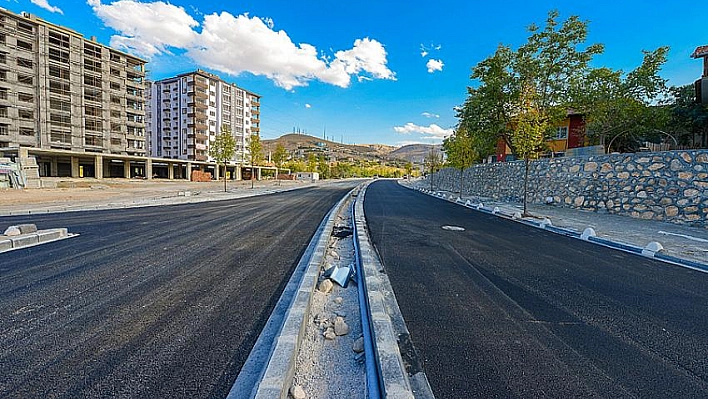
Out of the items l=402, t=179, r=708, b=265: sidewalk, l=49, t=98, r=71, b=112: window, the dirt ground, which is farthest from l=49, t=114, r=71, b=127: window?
l=402, t=179, r=708, b=265: sidewalk

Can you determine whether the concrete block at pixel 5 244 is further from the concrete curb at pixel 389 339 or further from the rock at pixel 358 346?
the rock at pixel 358 346

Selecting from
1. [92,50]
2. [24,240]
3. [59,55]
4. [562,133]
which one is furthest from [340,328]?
[92,50]

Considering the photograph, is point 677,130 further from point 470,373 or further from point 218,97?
point 218,97

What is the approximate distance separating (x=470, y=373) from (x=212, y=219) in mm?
9310

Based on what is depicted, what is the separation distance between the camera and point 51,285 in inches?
152

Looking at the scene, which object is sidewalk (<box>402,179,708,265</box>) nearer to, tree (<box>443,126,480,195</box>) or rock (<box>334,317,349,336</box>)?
rock (<box>334,317,349,336</box>)

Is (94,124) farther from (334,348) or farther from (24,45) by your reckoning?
(334,348)

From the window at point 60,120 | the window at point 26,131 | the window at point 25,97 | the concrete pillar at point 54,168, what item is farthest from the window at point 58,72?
the concrete pillar at point 54,168

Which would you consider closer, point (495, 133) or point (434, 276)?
point (434, 276)

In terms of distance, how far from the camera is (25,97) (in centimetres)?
4447

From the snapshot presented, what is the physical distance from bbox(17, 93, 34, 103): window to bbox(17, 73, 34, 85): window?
1.86 metres

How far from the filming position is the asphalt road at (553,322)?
2.19 metres

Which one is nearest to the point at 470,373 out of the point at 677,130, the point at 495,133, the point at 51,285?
the point at 51,285

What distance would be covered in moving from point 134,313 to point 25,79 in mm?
63292
